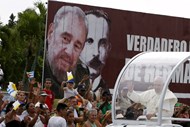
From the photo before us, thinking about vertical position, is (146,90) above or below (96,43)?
below

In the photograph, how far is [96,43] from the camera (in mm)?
20953

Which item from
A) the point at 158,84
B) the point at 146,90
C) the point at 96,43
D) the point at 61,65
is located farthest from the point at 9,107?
the point at 96,43

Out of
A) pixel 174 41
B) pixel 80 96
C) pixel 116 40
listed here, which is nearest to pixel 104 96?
pixel 80 96

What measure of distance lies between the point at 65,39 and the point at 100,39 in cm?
Answer: 173

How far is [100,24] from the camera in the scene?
21234 mm

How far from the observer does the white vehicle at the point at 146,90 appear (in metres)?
11.9

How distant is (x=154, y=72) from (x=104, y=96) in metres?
4.63

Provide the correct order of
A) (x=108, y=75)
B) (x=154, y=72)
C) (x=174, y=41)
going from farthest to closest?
1. (x=174, y=41)
2. (x=108, y=75)
3. (x=154, y=72)

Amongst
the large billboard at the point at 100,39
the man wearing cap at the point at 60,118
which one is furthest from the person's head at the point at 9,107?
the large billboard at the point at 100,39

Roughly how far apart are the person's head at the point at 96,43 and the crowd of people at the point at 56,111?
3.36 meters

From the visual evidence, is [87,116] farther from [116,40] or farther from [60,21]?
[116,40]

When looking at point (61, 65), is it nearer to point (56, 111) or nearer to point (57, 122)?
point (56, 111)

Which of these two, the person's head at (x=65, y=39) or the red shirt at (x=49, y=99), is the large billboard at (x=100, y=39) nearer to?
the person's head at (x=65, y=39)

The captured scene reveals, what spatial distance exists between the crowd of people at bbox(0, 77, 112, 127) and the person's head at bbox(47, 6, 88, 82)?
2.42 m
